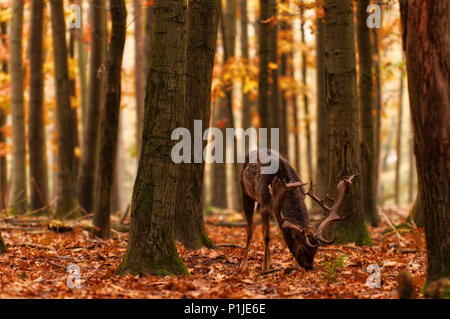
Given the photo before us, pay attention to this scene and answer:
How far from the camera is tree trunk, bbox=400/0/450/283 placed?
258 inches

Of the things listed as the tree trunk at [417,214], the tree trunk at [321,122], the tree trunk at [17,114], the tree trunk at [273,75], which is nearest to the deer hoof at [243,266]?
the tree trunk at [417,214]

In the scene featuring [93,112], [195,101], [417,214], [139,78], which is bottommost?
[417,214]

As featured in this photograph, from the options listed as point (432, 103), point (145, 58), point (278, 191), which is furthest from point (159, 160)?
point (145, 58)

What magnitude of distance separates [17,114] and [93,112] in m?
2.87

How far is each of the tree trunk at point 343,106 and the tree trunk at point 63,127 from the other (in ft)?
24.6

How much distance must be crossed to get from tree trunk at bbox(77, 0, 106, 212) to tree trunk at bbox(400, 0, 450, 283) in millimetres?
11237

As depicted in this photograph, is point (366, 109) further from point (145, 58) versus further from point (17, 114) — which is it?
point (17, 114)

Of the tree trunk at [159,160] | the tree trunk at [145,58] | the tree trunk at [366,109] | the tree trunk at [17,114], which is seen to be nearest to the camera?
the tree trunk at [159,160]

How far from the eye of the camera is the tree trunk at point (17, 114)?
17922 mm

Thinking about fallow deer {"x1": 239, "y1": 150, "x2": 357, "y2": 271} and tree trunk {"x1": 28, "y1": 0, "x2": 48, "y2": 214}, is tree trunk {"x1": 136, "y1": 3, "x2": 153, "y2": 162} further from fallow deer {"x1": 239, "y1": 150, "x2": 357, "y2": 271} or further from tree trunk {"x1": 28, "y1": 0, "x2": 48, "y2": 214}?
fallow deer {"x1": 239, "y1": 150, "x2": 357, "y2": 271}

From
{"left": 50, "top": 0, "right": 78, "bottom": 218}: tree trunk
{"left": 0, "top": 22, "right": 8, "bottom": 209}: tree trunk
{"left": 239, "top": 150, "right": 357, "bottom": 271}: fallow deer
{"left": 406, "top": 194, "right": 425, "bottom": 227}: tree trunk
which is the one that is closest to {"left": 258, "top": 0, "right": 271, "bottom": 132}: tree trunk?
{"left": 406, "top": 194, "right": 425, "bottom": 227}: tree trunk

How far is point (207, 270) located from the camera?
9750mm

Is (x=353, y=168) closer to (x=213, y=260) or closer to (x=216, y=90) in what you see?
(x=213, y=260)

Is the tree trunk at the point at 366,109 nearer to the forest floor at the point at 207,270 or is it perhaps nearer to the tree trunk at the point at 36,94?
the forest floor at the point at 207,270
